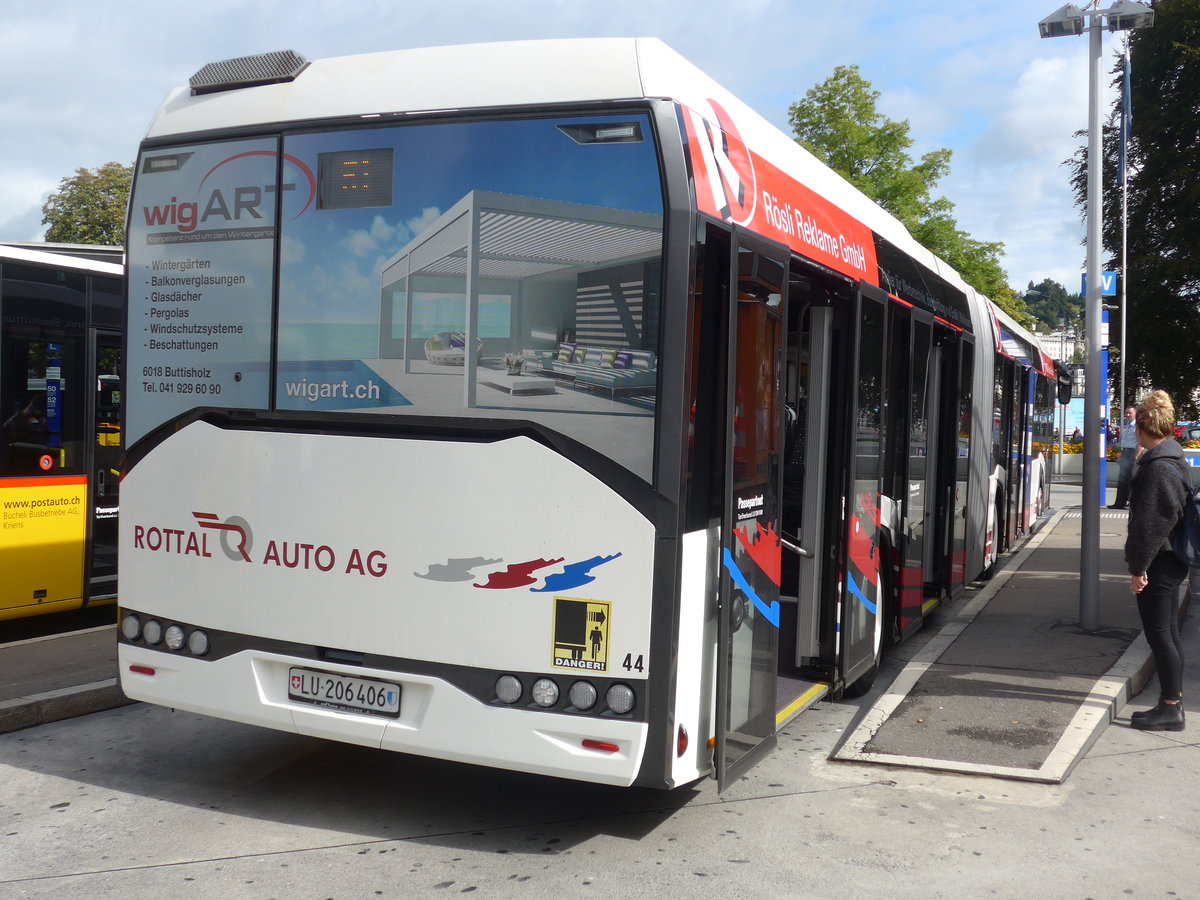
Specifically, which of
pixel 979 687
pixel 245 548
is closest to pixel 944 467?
pixel 979 687

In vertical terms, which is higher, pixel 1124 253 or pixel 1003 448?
pixel 1124 253

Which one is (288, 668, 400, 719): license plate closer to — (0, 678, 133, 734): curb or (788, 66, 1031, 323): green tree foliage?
(0, 678, 133, 734): curb

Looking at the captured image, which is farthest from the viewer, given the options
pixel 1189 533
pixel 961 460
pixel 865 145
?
pixel 865 145

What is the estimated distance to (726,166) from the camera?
459cm

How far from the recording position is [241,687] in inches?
188

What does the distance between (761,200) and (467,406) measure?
5.18 ft

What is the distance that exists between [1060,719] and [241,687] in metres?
4.42

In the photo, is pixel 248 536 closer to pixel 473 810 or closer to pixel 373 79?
pixel 473 810

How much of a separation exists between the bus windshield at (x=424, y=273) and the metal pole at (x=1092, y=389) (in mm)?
6165

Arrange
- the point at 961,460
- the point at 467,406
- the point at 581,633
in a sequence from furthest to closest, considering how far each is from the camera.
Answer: the point at 961,460
the point at 467,406
the point at 581,633

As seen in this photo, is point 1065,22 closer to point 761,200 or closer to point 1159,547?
point 1159,547

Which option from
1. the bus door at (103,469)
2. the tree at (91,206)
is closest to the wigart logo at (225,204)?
the bus door at (103,469)

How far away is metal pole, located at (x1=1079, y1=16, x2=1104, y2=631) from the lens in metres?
9.12

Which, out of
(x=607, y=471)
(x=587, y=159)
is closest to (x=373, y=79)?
(x=587, y=159)
